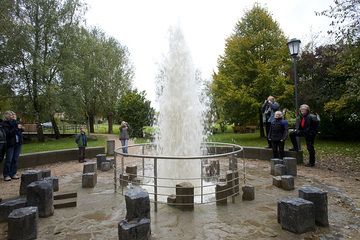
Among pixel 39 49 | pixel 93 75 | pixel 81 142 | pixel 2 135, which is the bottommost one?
pixel 81 142

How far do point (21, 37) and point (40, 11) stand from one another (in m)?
3.47

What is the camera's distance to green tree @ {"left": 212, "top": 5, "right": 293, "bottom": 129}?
21.2 m

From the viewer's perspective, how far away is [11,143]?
9.20m

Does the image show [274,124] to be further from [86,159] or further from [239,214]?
[86,159]

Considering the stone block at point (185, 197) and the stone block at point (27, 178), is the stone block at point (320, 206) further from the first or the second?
the stone block at point (27, 178)

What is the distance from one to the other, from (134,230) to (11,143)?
6.63 meters

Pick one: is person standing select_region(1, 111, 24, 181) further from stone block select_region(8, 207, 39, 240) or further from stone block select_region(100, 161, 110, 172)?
stone block select_region(8, 207, 39, 240)

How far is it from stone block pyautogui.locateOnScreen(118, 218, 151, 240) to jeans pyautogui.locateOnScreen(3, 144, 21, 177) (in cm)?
641

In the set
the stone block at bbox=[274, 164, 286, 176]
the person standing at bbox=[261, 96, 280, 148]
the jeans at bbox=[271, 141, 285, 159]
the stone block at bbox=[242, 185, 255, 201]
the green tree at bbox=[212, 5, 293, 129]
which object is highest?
the green tree at bbox=[212, 5, 293, 129]

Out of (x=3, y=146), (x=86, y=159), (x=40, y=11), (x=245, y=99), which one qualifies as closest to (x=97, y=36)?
(x=40, y=11)

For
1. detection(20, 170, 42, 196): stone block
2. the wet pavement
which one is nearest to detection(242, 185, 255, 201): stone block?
the wet pavement

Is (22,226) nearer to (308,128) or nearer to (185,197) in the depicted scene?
(185,197)

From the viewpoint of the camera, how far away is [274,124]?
34.2ft

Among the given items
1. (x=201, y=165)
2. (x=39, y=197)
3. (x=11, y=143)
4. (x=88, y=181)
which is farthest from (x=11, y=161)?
(x=201, y=165)
